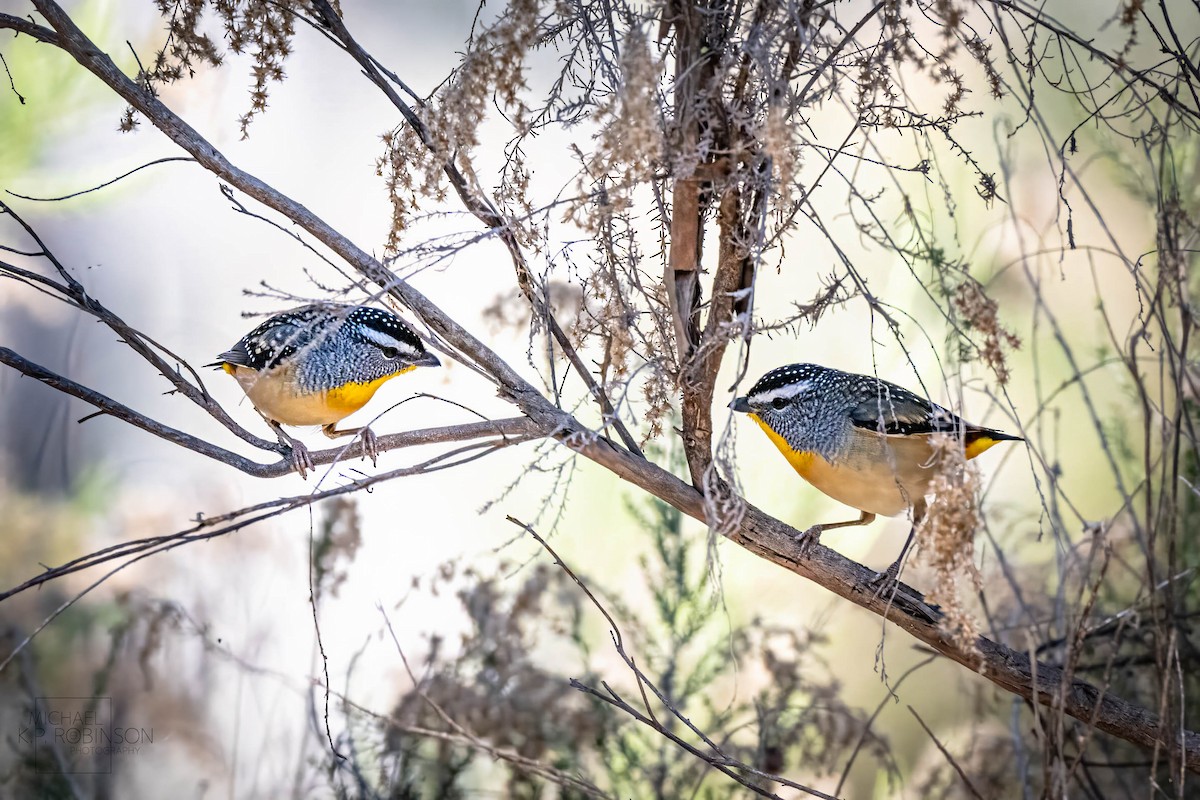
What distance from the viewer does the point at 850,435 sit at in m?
1.29

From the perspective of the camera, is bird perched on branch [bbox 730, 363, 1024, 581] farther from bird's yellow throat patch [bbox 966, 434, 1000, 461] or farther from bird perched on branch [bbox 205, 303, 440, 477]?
bird perched on branch [bbox 205, 303, 440, 477]

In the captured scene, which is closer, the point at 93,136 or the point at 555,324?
the point at 555,324

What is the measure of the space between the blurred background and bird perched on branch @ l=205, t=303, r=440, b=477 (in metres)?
0.46

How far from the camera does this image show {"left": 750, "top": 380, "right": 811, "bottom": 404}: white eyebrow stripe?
1.34 metres

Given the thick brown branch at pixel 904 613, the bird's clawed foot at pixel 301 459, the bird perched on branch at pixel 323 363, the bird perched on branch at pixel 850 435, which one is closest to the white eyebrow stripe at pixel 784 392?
the bird perched on branch at pixel 850 435

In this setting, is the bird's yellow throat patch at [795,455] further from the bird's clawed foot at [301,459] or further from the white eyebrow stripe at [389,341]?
the bird's clawed foot at [301,459]

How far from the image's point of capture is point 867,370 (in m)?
2.20

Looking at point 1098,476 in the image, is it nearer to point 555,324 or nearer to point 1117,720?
point 1117,720

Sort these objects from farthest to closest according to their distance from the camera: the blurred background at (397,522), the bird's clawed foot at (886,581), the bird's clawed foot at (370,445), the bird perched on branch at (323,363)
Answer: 1. the blurred background at (397,522)
2. the bird perched on branch at (323,363)
3. the bird's clawed foot at (370,445)
4. the bird's clawed foot at (886,581)

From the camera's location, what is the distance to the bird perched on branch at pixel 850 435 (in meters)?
1.26

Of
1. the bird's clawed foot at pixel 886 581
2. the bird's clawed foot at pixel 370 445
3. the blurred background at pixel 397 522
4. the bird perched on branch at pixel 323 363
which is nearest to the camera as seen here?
the bird's clawed foot at pixel 886 581

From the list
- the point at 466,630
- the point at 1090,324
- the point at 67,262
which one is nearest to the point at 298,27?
the point at 67,262

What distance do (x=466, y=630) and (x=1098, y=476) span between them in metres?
1.56

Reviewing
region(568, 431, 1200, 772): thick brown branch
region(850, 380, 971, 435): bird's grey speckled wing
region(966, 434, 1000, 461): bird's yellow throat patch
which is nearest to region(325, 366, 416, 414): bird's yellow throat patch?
region(568, 431, 1200, 772): thick brown branch
